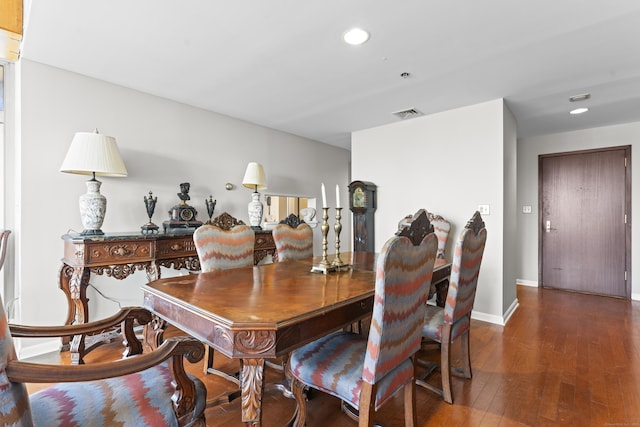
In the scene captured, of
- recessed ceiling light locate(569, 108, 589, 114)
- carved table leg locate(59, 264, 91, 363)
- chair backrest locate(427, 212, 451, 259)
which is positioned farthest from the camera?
recessed ceiling light locate(569, 108, 589, 114)

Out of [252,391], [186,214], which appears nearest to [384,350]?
[252,391]

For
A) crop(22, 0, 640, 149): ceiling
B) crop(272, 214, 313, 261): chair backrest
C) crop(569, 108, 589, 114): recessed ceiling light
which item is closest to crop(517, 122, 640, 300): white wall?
crop(22, 0, 640, 149): ceiling

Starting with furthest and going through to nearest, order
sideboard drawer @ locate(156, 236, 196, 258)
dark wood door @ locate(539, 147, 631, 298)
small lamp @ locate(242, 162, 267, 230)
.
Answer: dark wood door @ locate(539, 147, 631, 298) → small lamp @ locate(242, 162, 267, 230) → sideboard drawer @ locate(156, 236, 196, 258)

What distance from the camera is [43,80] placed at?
2.49m

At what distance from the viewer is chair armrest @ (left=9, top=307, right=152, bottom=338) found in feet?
3.77

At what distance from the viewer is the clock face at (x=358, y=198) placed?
13.6 feet

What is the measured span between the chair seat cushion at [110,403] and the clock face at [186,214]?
2149 mm

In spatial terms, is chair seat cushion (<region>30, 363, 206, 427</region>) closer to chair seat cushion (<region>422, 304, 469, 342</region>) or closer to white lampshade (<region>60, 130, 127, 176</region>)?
chair seat cushion (<region>422, 304, 469, 342</region>)

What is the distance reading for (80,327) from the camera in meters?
1.23

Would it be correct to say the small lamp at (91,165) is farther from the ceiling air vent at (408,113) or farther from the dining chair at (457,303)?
the ceiling air vent at (408,113)

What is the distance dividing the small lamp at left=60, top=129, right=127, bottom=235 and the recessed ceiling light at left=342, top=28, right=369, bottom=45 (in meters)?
2.03

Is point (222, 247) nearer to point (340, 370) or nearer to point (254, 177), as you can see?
point (340, 370)

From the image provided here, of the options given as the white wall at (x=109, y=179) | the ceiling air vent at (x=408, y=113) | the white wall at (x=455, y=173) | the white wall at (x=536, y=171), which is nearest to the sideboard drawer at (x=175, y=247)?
the white wall at (x=109, y=179)

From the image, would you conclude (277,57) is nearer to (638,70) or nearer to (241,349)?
(241,349)
